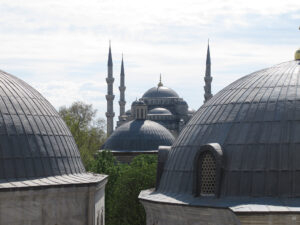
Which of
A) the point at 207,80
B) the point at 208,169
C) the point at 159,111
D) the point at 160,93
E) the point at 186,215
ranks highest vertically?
the point at 207,80

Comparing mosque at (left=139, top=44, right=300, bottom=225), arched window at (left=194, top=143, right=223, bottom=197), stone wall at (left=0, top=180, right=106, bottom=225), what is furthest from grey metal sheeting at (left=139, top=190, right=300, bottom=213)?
stone wall at (left=0, top=180, right=106, bottom=225)

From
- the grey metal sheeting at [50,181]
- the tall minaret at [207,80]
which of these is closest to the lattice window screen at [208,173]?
the grey metal sheeting at [50,181]

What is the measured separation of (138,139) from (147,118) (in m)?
32.1

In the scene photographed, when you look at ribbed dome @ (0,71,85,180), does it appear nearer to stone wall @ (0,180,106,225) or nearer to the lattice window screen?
stone wall @ (0,180,106,225)

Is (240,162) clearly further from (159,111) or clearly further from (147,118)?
(159,111)

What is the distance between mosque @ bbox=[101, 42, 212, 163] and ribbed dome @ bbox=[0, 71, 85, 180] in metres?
42.6

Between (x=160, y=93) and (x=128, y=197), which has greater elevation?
(x=160, y=93)

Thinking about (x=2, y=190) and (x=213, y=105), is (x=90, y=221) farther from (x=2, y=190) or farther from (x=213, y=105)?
(x=213, y=105)

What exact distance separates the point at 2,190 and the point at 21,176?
4.05 feet

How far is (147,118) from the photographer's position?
99438mm

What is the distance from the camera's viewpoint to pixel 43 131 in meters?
21.8

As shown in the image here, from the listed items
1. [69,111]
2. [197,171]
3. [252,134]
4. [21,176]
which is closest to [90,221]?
[21,176]

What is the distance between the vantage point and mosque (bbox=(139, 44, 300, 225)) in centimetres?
1706

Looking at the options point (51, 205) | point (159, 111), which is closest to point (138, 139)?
point (159, 111)
